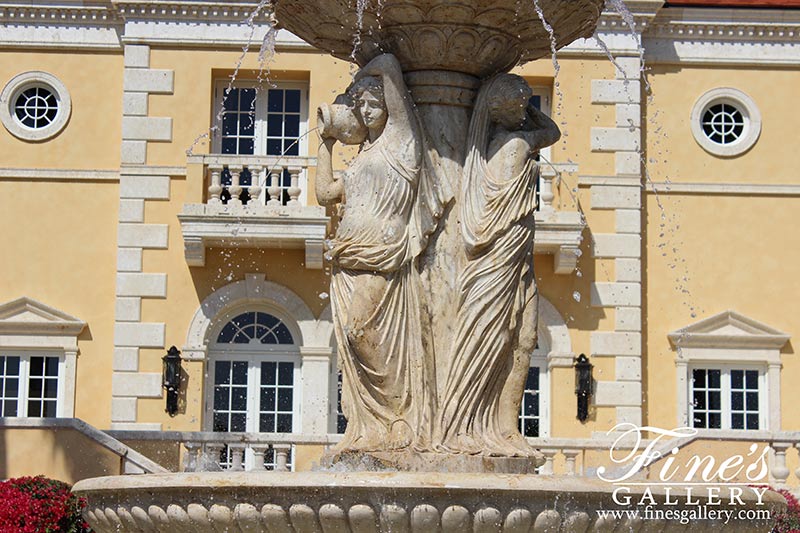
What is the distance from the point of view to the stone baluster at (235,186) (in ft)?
78.1

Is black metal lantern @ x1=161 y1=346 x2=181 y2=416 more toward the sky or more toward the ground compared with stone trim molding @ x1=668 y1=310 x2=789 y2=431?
more toward the ground

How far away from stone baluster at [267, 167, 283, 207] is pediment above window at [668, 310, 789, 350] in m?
A: 6.10

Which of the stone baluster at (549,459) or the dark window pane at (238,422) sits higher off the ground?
the dark window pane at (238,422)

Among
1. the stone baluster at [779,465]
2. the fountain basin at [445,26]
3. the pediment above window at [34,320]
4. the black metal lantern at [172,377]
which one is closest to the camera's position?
the fountain basin at [445,26]

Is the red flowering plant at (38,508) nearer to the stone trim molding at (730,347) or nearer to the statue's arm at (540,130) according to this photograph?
the statue's arm at (540,130)

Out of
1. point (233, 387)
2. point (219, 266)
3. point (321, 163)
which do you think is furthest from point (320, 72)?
point (321, 163)

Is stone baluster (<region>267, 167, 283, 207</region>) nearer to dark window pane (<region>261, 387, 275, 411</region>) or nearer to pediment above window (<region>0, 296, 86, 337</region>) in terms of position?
dark window pane (<region>261, 387, 275, 411</region>)

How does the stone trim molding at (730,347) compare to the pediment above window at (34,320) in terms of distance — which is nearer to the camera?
the pediment above window at (34,320)

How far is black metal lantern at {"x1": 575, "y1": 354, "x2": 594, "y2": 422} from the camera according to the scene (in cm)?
2419

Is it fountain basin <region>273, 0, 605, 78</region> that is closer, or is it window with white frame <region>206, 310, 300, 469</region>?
fountain basin <region>273, 0, 605, 78</region>

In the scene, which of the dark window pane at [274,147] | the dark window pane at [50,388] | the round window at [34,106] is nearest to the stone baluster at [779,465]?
the dark window pane at [274,147]

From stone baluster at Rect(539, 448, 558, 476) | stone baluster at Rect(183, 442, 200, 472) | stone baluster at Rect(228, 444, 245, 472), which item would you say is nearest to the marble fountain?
stone baluster at Rect(228, 444, 245, 472)

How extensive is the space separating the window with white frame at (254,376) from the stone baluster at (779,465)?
7547mm

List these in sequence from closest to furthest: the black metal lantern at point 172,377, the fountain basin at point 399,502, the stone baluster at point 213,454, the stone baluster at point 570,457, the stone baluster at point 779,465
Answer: the fountain basin at point 399,502
the stone baluster at point 779,465
the stone baluster at point 213,454
the stone baluster at point 570,457
the black metal lantern at point 172,377
